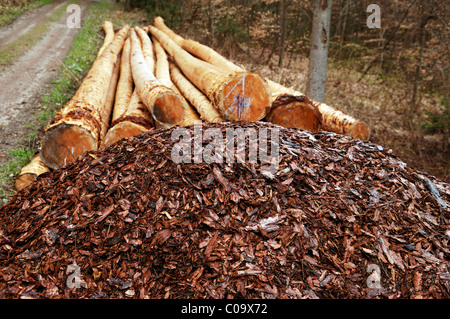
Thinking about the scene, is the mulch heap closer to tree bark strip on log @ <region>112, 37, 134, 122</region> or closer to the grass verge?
the grass verge

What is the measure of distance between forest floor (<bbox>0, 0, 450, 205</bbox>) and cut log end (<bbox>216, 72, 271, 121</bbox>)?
3364mm

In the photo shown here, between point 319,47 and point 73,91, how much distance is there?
6.72m

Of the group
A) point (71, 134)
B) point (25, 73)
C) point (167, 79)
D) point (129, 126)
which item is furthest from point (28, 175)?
point (25, 73)

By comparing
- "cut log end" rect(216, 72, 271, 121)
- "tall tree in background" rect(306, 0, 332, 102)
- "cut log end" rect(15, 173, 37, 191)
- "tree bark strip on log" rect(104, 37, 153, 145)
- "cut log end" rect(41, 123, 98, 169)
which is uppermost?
"tall tree in background" rect(306, 0, 332, 102)

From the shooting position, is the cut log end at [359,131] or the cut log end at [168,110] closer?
the cut log end at [168,110]

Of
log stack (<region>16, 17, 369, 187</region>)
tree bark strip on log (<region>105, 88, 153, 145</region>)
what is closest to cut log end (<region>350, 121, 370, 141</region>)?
log stack (<region>16, 17, 369, 187</region>)

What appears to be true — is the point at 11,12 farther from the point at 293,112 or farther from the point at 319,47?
the point at 293,112

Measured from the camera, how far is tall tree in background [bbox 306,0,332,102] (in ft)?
21.8

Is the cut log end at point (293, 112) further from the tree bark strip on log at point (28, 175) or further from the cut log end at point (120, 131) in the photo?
the tree bark strip on log at point (28, 175)

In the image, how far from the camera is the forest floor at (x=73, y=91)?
5.51 meters

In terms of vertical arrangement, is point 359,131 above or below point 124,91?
below

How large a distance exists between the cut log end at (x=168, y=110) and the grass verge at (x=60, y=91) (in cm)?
218

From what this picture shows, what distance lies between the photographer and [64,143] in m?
3.86

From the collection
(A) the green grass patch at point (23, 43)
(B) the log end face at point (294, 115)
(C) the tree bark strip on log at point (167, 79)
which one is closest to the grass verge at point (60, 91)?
(A) the green grass patch at point (23, 43)
